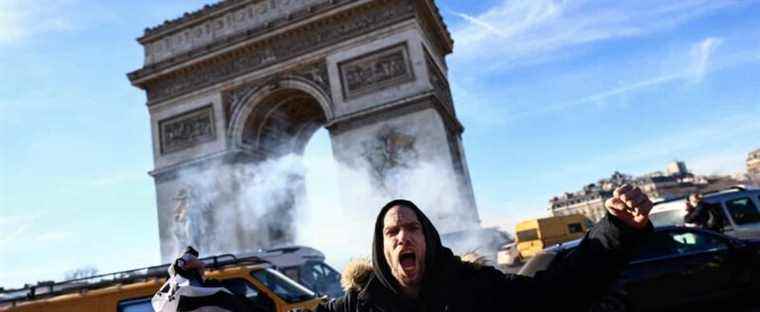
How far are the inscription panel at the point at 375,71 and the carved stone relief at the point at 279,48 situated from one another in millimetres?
912

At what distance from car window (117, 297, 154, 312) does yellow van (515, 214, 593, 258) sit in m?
13.0

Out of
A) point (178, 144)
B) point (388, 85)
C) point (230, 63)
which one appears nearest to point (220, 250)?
point (178, 144)

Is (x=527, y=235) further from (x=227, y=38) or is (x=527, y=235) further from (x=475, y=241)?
(x=227, y=38)

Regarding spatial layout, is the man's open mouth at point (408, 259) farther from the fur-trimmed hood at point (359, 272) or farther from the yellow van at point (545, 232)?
the yellow van at point (545, 232)

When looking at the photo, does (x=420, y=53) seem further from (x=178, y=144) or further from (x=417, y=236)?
(x=417, y=236)

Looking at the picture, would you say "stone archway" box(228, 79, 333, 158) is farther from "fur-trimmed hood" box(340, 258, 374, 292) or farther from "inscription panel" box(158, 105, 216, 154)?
"fur-trimmed hood" box(340, 258, 374, 292)

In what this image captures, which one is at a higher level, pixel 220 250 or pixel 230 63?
pixel 230 63

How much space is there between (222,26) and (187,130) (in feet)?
13.2

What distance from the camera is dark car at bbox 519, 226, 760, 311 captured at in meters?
4.90

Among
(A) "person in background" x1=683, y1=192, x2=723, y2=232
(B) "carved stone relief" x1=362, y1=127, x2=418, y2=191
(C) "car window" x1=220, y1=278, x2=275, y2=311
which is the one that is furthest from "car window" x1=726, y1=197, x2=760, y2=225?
(B) "carved stone relief" x1=362, y1=127, x2=418, y2=191

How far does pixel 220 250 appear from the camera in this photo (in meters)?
16.7

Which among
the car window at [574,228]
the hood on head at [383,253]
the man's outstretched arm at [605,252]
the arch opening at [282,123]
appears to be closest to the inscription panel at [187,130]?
the arch opening at [282,123]

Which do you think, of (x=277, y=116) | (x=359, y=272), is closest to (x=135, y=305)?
(x=359, y=272)

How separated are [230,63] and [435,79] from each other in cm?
739
